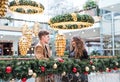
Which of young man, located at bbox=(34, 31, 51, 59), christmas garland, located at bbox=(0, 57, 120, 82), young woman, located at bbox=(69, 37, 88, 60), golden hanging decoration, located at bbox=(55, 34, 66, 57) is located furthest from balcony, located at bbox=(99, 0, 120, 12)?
young man, located at bbox=(34, 31, 51, 59)

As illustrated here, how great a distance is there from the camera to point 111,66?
4723 mm

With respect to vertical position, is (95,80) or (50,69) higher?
(50,69)

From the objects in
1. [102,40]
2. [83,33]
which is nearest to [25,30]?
[102,40]

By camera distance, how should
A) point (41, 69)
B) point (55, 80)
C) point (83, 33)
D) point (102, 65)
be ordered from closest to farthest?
point (41, 69), point (55, 80), point (102, 65), point (83, 33)

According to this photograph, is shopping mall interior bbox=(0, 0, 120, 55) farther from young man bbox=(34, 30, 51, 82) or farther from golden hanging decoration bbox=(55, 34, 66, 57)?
young man bbox=(34, 30, 51, 82)

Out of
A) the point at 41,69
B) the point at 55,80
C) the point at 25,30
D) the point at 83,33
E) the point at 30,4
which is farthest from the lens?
the point at 83,33

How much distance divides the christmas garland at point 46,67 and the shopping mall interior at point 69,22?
0.49 metres

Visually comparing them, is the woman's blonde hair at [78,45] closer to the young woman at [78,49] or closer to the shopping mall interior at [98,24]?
the young woman at [78,49]

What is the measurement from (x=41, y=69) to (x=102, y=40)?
10267mm

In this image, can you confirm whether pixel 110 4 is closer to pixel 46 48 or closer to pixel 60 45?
pixel 60 45

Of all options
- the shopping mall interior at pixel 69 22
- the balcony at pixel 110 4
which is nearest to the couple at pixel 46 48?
the shopping mall interior at pixel 69 22

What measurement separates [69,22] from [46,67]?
4969 mm

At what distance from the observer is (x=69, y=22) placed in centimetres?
849

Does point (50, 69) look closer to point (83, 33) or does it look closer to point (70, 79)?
point (70, 79)
